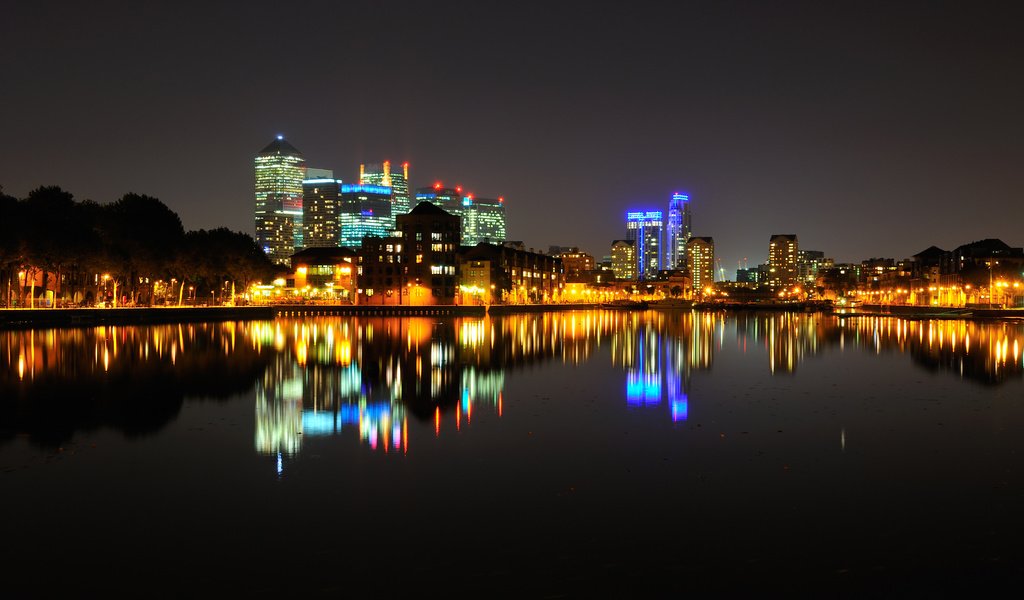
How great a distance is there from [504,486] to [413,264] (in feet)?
455

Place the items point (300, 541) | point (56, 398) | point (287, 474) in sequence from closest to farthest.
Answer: point (300, 541) < point (287, 474) < point (56, 398)

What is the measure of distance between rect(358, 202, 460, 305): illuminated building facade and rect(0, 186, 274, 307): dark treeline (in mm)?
26218

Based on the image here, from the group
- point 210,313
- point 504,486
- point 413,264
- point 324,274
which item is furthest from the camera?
point 324,274

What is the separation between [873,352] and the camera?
50031 mm

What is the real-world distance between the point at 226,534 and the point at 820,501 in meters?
10.1

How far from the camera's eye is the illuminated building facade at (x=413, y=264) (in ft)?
496

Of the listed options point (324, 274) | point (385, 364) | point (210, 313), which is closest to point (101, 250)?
point (210, 313)

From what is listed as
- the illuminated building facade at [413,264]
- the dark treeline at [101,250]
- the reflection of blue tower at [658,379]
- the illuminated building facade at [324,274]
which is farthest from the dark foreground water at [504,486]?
the illuminated building facade at [324,274]

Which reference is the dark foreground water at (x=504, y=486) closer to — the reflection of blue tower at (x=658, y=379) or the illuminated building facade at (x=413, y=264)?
the reflection of blue tower at (x=658, y=379)

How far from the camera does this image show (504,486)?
49.2 ft

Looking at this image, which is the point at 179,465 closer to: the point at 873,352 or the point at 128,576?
the point at 128,576

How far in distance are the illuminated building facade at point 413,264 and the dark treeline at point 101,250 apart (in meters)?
26.2

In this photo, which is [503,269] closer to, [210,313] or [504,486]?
[210,313]

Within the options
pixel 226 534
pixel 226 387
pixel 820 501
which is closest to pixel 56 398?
pixel 226 387
